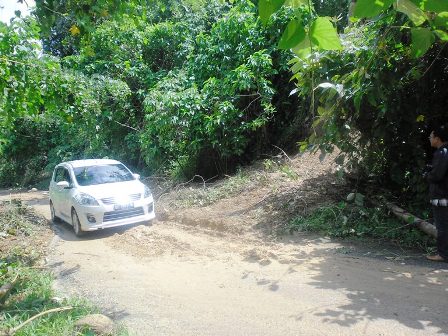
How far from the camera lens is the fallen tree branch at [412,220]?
257 inches

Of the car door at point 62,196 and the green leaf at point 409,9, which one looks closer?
the green leaf at point 409,9

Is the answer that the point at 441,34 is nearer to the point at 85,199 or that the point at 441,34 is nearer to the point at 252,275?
the point at 252,275

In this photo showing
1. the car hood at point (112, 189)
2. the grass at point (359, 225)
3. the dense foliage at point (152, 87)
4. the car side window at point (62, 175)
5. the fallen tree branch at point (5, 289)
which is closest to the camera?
the fallen tree branch at point (5, 289)

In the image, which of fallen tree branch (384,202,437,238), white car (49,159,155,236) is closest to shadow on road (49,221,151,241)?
white car (49,159,155,236)

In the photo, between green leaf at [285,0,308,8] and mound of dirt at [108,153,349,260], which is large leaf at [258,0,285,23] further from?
mound of dirt at [108,153,349,260]

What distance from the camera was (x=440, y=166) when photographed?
562 cm

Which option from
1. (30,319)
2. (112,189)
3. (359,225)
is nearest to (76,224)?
(112,189)

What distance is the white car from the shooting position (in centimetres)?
863

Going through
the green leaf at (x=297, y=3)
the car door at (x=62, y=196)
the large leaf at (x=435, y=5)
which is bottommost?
the car door at (x=62, y=196)

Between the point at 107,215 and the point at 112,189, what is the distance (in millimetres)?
676

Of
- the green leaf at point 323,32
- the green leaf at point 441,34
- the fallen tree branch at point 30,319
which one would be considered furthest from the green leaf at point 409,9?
the fallen tree branch at point 30,319

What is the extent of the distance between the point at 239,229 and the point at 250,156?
4.61m

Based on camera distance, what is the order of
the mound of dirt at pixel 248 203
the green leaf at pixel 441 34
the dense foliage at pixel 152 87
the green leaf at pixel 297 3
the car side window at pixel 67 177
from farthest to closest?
the car side window at pixel 67 177, the dense foliage at pixel 152 87, the mound of dirt at pixel 248 203, the green leaf at pixel 441 34, the green leaf at pixel 297 3

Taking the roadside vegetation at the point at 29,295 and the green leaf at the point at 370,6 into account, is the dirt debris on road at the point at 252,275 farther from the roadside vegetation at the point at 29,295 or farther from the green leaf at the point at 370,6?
the green leaf at the point at 370,6
